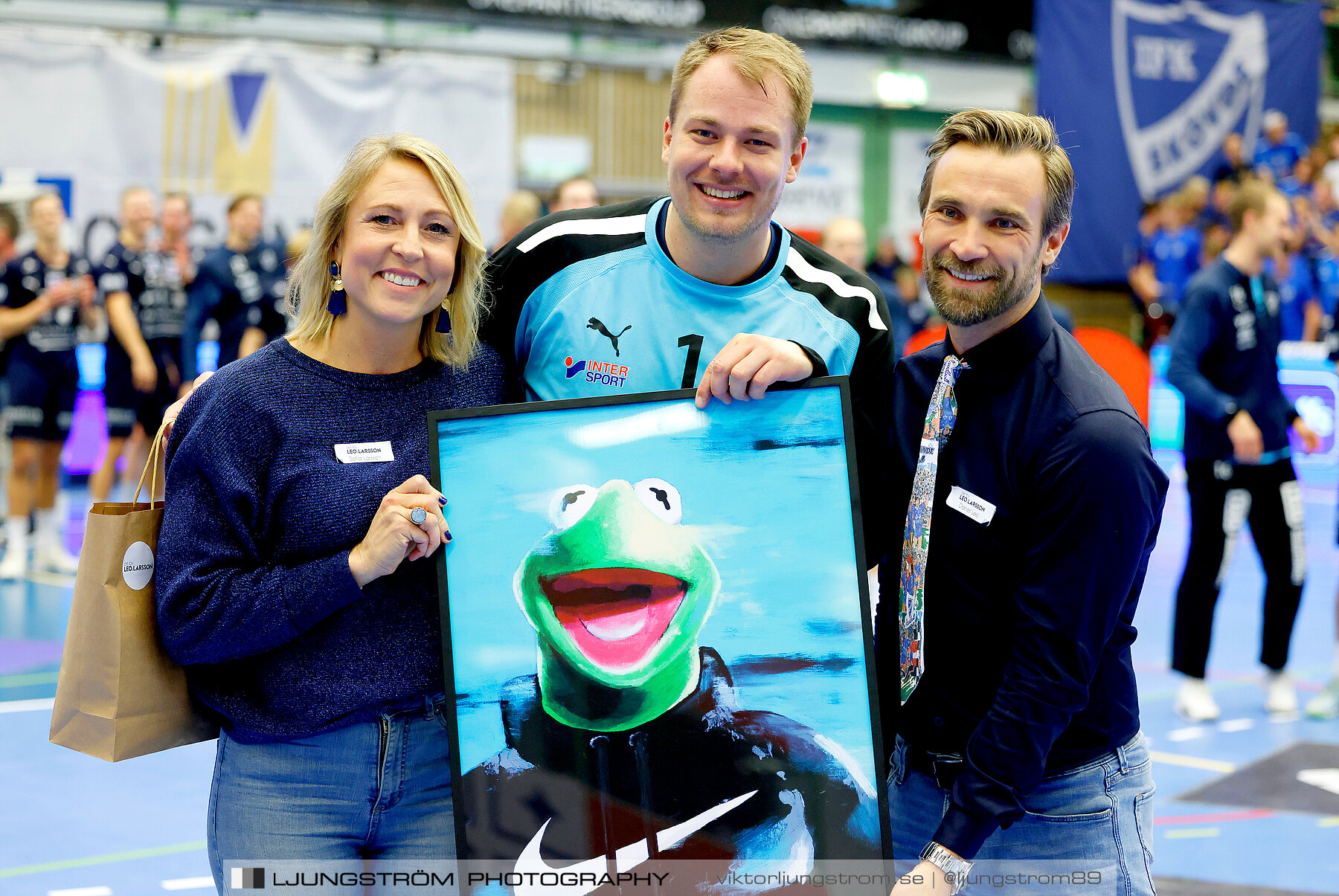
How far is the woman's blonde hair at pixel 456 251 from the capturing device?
199 centimetres

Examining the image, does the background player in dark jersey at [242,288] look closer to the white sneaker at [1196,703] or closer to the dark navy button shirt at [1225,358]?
the dark navy button shirt at [1225,358]

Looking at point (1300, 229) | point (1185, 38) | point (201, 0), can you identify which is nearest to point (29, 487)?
point (201, 0)

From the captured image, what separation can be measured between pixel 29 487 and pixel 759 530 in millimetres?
7216

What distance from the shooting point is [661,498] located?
1920mm

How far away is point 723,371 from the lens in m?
1.87

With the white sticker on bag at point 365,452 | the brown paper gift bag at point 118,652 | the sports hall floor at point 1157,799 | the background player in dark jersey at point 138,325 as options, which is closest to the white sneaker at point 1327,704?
the sports hall floor at point 1157,799

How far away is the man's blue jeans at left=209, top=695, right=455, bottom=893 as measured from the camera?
6.33 feet

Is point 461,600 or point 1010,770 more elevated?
point 461,600

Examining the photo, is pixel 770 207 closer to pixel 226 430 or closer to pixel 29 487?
pixel 226 430

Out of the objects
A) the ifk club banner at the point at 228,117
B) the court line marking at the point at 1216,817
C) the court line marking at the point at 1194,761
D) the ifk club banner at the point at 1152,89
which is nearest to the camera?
the court line marking at the point at 1216,817

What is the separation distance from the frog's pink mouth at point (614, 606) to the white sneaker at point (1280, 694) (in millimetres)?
4393

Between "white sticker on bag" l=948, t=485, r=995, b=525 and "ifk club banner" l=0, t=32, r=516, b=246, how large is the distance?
10352 millimetres

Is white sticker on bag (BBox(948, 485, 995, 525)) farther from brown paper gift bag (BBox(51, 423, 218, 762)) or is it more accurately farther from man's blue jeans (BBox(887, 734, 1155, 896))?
brown paper gift bag (BBox(51, 423, 218, 762))

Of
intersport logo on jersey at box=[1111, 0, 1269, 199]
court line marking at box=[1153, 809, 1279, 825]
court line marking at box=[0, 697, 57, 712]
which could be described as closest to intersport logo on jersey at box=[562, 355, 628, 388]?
court line marking at box=[1153, 809, 1279, 825]
